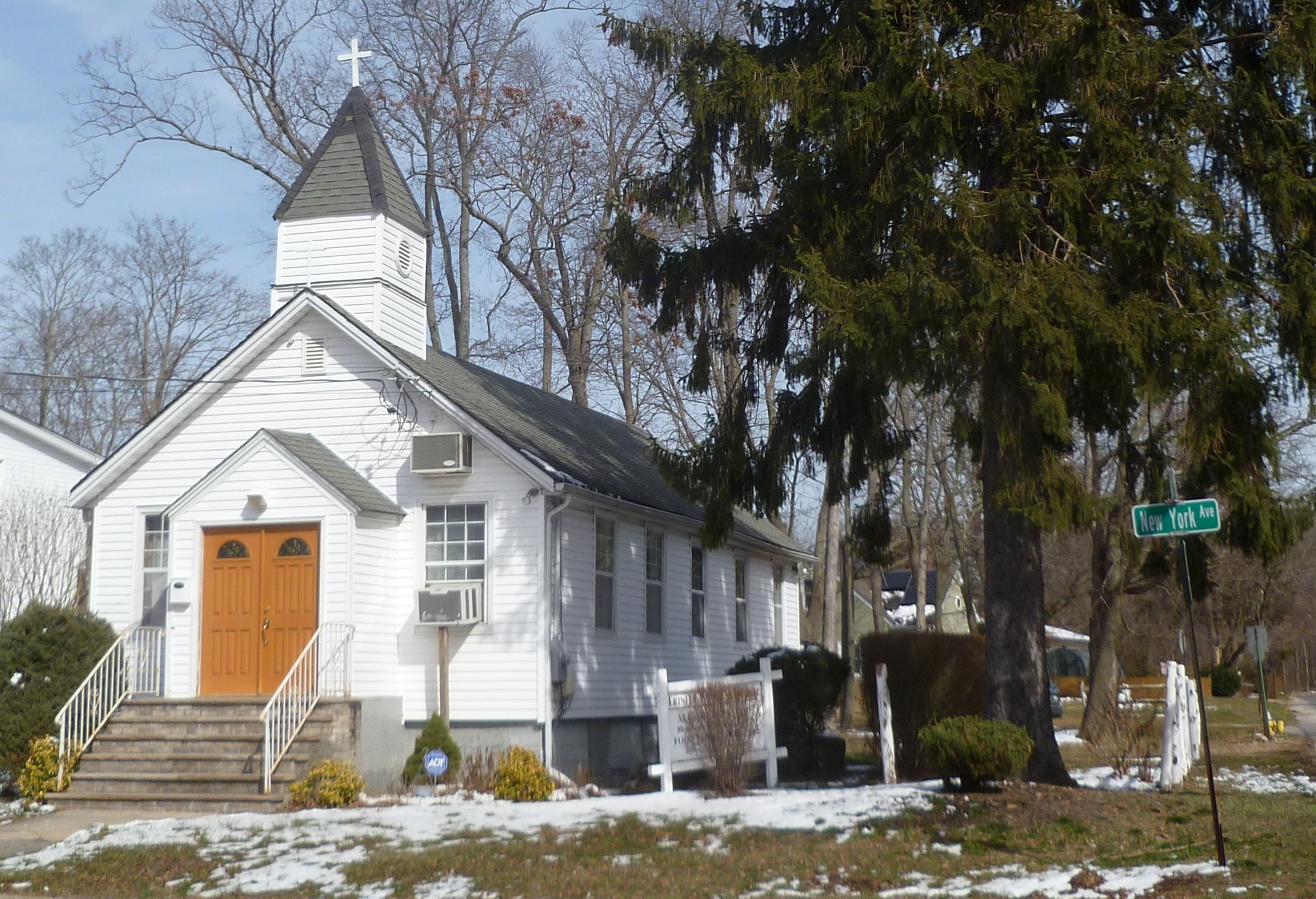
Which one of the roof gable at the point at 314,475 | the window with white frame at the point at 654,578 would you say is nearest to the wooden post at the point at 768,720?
the window with white frame at the point at 654,578

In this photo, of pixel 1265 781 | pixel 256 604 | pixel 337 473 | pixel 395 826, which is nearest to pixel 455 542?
pixel 337 473

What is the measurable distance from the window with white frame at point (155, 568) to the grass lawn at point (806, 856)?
6835 mm

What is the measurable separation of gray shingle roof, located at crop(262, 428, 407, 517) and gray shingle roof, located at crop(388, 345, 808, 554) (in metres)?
→ 1.52

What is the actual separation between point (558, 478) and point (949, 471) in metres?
23.0

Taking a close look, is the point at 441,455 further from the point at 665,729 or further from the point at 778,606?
the point at 778,606

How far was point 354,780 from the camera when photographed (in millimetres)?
13547

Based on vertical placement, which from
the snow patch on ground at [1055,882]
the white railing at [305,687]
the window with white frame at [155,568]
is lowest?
the snow patch on ground at [1055,882]

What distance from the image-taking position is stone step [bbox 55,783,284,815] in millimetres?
13547

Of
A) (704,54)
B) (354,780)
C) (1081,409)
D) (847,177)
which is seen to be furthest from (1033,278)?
(354,780)

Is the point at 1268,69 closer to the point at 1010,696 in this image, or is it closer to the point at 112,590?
the point at 1010,696

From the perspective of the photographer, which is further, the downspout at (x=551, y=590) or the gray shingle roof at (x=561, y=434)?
the gray shingle roof at (x=561, y=434)

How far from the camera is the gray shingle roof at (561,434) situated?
1662cm

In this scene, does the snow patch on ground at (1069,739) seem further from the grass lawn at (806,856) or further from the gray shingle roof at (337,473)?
the gray shingle roof at (337,473)

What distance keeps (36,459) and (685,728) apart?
18643 mm
